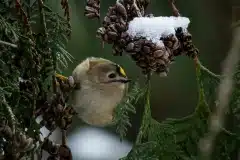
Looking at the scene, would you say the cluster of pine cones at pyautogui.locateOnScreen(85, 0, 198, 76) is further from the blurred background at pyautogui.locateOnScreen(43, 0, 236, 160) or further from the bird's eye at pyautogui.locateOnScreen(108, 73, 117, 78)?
the blurred background at pyautogui.locateOnScreen(43, 0, 236, 160)

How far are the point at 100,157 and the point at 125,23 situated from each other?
167 centimetres

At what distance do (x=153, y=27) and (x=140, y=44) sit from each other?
0.03 m

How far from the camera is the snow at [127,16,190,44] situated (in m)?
0.72

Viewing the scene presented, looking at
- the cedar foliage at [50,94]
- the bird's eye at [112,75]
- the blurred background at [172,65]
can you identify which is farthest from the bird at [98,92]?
the blurred background at [172,65]

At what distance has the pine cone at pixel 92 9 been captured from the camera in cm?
76

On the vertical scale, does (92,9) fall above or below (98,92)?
above

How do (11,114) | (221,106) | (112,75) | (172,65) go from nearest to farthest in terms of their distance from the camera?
(221,106) < (11,114) < (112,75) < (172,65)

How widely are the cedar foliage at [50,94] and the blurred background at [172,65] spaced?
87cm

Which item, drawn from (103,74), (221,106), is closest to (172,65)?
(103,74)

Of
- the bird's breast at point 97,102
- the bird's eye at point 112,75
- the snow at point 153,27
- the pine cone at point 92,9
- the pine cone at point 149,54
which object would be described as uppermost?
the pine cone at point 92,9

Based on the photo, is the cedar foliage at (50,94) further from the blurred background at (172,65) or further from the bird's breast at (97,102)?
the blurred background at (172,65)

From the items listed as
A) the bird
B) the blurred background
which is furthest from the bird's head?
the blurred background

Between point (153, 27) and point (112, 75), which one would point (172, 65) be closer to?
point (112, 75)

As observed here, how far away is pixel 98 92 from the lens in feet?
3.05
